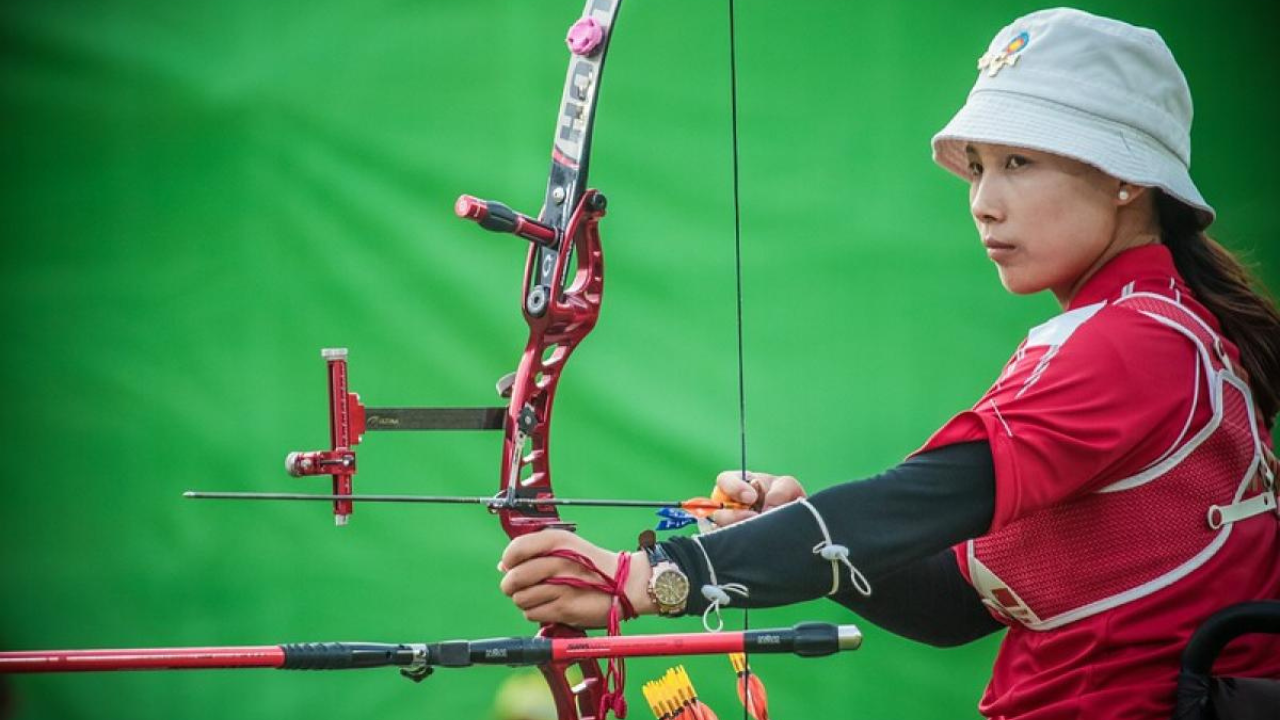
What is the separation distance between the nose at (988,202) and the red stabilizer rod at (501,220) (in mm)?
492

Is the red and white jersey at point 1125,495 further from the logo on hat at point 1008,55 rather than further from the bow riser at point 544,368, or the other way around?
the bow riser at point 544,368

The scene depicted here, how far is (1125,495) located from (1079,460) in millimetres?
115

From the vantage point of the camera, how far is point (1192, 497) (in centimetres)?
171

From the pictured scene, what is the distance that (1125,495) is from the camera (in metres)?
1.70

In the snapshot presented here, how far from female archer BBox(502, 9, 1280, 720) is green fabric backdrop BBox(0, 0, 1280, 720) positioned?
96cm

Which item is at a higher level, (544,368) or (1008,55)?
(1008,55)

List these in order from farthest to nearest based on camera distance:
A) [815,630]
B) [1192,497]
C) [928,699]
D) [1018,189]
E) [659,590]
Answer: [928,699] → [1018,189] → [1192,497] → [659,590] → [815,630]

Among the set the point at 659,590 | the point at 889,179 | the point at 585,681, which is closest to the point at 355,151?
the point at 889,179

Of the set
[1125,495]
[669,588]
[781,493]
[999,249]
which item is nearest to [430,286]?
[781,493]

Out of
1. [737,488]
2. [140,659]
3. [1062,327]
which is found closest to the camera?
[140,659]

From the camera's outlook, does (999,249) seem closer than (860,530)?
No

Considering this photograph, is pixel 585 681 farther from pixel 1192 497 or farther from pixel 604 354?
pixel 604 354

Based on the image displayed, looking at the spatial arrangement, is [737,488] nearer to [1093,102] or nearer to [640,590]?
[640,590]

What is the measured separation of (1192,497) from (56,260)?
6.81 feet
